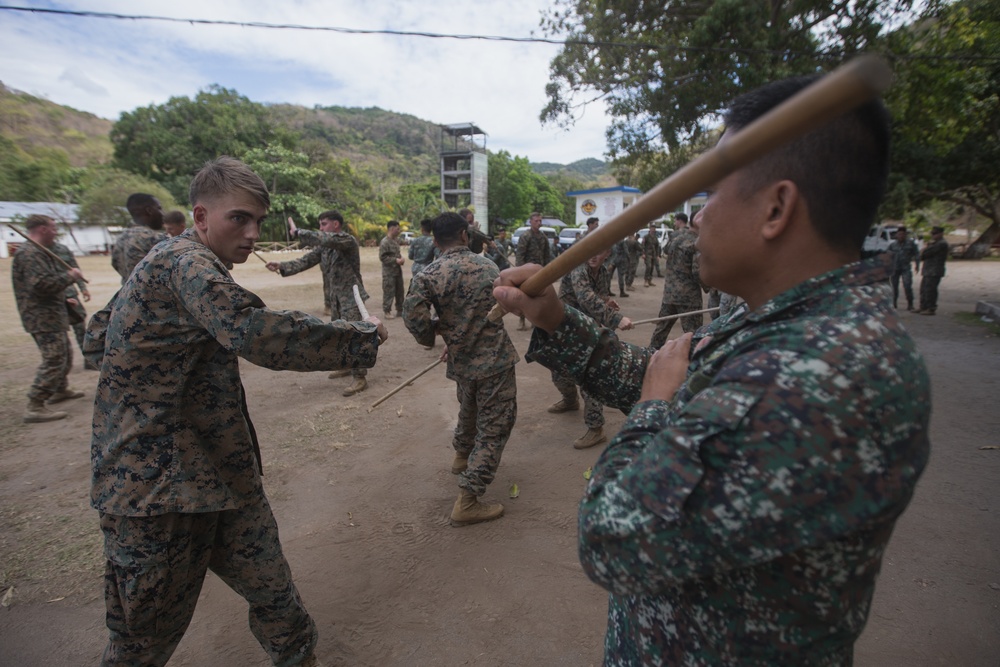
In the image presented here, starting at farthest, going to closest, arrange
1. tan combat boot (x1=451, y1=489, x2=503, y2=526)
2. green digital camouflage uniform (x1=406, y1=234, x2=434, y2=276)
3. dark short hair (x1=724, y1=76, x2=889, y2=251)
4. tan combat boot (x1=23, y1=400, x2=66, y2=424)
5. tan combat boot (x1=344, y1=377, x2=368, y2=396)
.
Answer: green digital camouflage uniform (x1=406, y1=234, x2=434, y2=276) → tan combat boot (x1=344, y1=377, x2=368, y2=396) → tan combat boot (x1=23, y1=400, x2=66, y2=424) → tan combat boot (x1=451, y1=489, x2=503, y2=526) → dark short hair (x1=724, y1=76, x2=889, y2=251)

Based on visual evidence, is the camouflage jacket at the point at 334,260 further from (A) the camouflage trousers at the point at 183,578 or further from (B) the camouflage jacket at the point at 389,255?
(A) the camouflage trousers at the point at 183,578

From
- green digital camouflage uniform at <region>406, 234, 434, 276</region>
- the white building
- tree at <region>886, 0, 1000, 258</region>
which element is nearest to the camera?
green digital camouflage uniform at <region>406, 234, 434, 276</region>

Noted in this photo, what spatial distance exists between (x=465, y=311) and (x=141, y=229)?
4734 mm

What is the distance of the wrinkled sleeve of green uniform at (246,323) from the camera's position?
1770 mm

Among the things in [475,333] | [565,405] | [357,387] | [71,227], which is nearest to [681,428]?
[475,333]

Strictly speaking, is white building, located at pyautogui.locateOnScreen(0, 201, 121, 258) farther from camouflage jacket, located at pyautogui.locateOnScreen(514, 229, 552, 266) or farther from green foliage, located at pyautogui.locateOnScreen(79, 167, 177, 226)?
camouflage jacket, located at pyautogui.locateOnScreen(514, 229, 552, 266)

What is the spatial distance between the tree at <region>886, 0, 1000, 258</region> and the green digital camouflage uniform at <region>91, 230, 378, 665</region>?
1100 centimetres

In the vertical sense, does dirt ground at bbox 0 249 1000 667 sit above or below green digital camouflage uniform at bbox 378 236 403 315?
below

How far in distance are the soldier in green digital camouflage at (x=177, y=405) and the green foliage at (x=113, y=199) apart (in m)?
35.0

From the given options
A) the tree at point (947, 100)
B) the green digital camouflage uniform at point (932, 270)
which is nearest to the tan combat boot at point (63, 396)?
the tree at point (947, 100)

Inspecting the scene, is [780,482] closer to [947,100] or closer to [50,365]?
[50,365]

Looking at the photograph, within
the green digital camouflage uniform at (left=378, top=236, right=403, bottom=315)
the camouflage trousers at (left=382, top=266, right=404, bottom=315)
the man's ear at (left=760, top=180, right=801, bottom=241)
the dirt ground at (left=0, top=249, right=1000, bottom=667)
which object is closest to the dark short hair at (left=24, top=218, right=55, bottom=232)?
the dirt ground at (left=0, top=249, right=1000, bottom=667)

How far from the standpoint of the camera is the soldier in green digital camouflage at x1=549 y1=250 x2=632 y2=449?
4.89 metres

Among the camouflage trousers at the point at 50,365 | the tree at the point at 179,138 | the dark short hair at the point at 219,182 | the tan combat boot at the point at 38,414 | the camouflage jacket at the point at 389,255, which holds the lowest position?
the tan combat boot at the point at 38,414
